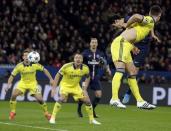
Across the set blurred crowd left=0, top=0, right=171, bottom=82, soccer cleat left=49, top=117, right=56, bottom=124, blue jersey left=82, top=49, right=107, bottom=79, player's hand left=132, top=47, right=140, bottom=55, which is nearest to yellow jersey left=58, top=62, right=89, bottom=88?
soccer cleat left=49, top=117, right=56, bottom=124

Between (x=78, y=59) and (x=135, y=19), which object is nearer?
(x=135, y=19)

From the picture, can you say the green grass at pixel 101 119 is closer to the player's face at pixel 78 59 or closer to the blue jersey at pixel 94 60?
the blue jersey at pixel 94 60

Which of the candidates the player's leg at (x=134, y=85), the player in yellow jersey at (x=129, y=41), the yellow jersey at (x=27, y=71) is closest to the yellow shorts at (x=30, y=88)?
the yellow jersey at (x=27, y=71)

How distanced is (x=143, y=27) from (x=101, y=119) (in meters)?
6.58

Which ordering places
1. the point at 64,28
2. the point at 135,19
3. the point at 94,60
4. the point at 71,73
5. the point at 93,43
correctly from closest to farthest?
1. the point at 135,19
2. the point at 71,73
3. the point at 93,43
4. the point at 94,60
5. the point at 64,28

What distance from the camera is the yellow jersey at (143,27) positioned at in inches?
547

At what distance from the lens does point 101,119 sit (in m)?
20.1

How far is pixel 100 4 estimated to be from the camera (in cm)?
3453

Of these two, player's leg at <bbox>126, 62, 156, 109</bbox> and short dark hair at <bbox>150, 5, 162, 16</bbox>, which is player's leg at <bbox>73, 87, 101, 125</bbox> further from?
short dark hair at <bbox>150, 5, 162, 16</bbox>

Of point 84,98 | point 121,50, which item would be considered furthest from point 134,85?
point 84,98

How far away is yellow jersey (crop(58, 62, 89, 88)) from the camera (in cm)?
1833

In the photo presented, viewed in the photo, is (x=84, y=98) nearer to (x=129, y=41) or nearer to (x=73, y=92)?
(x=73, y=92)

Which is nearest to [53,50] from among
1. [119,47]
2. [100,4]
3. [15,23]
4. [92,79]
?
[15,23]

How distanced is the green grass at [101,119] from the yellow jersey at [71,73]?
1088 mm
